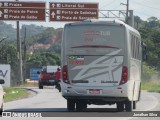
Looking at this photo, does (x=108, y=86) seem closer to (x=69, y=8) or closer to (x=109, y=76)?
(x=109, y=76)

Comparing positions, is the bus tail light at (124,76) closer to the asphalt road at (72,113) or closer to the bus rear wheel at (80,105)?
the asphalt road at (72,113)

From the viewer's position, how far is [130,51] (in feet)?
79.6

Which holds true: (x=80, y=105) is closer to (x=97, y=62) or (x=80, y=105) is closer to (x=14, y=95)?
(x=97, y=62)

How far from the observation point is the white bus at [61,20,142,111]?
934 inches

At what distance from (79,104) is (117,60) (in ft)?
9.57

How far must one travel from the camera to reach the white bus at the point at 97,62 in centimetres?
2372

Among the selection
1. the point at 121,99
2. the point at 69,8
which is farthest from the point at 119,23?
the point at 69,8

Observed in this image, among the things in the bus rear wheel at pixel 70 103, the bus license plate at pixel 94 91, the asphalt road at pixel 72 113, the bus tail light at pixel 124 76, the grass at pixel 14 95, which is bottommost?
the grass at pixel 14 95
